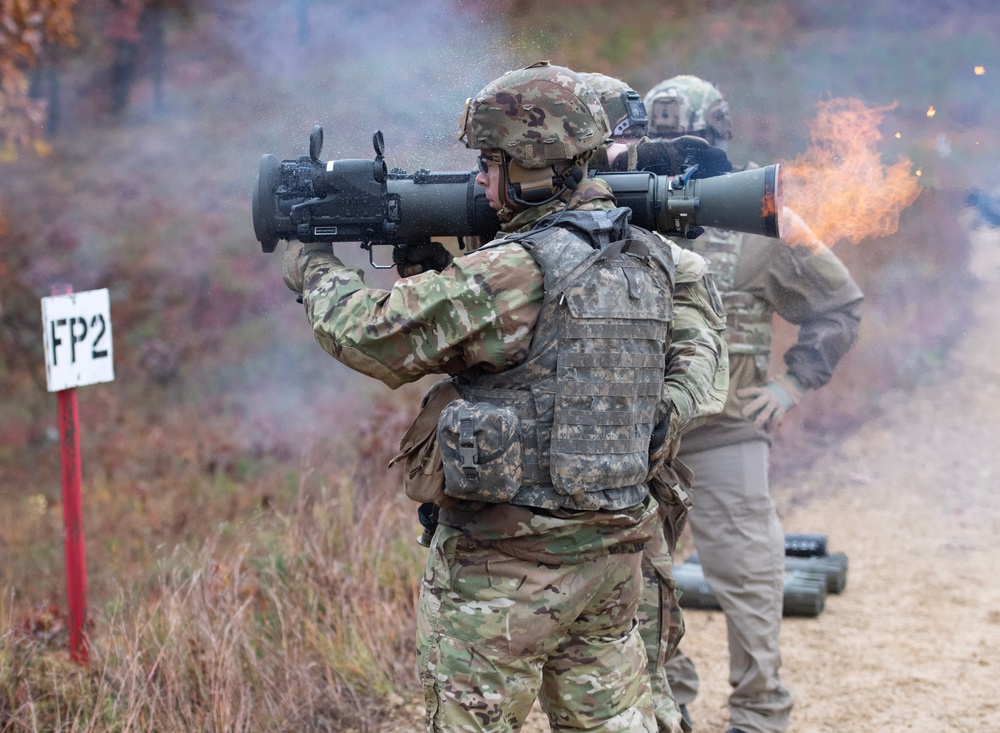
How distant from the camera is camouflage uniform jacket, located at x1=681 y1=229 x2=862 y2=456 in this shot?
3932 mm

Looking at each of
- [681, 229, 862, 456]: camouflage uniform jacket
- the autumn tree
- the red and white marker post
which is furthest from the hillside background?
the autumn tree

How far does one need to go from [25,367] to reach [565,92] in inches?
282

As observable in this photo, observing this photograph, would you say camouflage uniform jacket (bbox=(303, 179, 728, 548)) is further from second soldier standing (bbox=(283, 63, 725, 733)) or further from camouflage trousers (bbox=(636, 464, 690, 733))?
camouflage trousers (bbox=(636, 464, 690, 733))

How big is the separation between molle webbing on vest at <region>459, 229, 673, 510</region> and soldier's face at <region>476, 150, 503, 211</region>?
9.9 inches

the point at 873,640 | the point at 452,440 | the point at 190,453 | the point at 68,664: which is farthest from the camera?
the point at 190,453

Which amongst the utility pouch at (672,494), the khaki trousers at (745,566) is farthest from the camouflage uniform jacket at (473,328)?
the khaki trousers at (745,566)

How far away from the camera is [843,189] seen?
427cm

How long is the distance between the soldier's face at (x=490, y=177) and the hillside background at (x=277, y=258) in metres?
1.92

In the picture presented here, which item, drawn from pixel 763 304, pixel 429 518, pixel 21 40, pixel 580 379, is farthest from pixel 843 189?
pixel 21 40

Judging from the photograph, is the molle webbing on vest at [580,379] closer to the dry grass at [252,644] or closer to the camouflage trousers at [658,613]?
the camouflage trousers at [658,613]

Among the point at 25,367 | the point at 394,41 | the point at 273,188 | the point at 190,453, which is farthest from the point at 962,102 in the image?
the point at 25,367

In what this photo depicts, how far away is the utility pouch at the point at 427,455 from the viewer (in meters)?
2.67

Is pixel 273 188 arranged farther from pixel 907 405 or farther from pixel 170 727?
pixel 907 405

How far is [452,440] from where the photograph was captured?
2518mm
